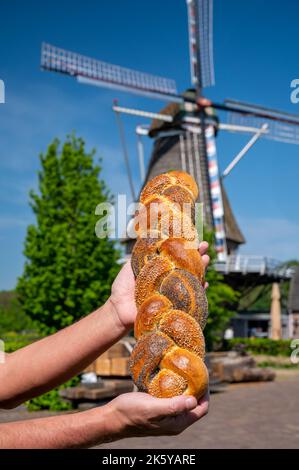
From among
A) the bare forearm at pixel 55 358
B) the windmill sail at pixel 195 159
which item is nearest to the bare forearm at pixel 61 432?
the bare forearm at pixel 55 358

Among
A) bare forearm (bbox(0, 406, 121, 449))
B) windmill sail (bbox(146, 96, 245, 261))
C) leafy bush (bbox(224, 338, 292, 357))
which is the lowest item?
leafy bush (bbox(224, 338, 292, 357))

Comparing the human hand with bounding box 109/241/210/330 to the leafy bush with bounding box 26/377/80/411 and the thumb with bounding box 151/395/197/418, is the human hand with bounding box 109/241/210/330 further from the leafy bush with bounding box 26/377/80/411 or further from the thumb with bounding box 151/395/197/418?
the leafy bush with bounding box 26/377/80/411

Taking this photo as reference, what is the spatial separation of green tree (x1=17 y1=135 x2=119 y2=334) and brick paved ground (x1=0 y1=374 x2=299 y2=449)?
2.84 m

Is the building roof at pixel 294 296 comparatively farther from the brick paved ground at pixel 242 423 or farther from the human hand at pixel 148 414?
the human hand at pixel 148 414

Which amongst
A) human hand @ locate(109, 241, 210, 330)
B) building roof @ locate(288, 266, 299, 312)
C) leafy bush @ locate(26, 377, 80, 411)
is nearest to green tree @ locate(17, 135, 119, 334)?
leafy bush @ locate(26, 377, 80, 411)

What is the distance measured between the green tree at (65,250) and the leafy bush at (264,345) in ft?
62.4

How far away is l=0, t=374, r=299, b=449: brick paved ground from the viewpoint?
9955 millimetres

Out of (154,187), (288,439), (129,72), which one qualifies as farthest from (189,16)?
(154,187)

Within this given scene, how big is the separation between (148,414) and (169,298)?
19.1 inches

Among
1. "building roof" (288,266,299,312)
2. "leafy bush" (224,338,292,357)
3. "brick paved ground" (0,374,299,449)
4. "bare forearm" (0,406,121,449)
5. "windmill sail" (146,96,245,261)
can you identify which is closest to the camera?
"bare forearm" (0,406,121,449)

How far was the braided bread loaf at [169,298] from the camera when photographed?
198 centimetres

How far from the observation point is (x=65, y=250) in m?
15.0

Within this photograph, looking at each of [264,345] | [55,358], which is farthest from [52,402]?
[264,345]

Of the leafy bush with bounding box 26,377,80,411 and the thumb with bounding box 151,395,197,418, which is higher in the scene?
the thumb with bounding box 151,395,197,418
